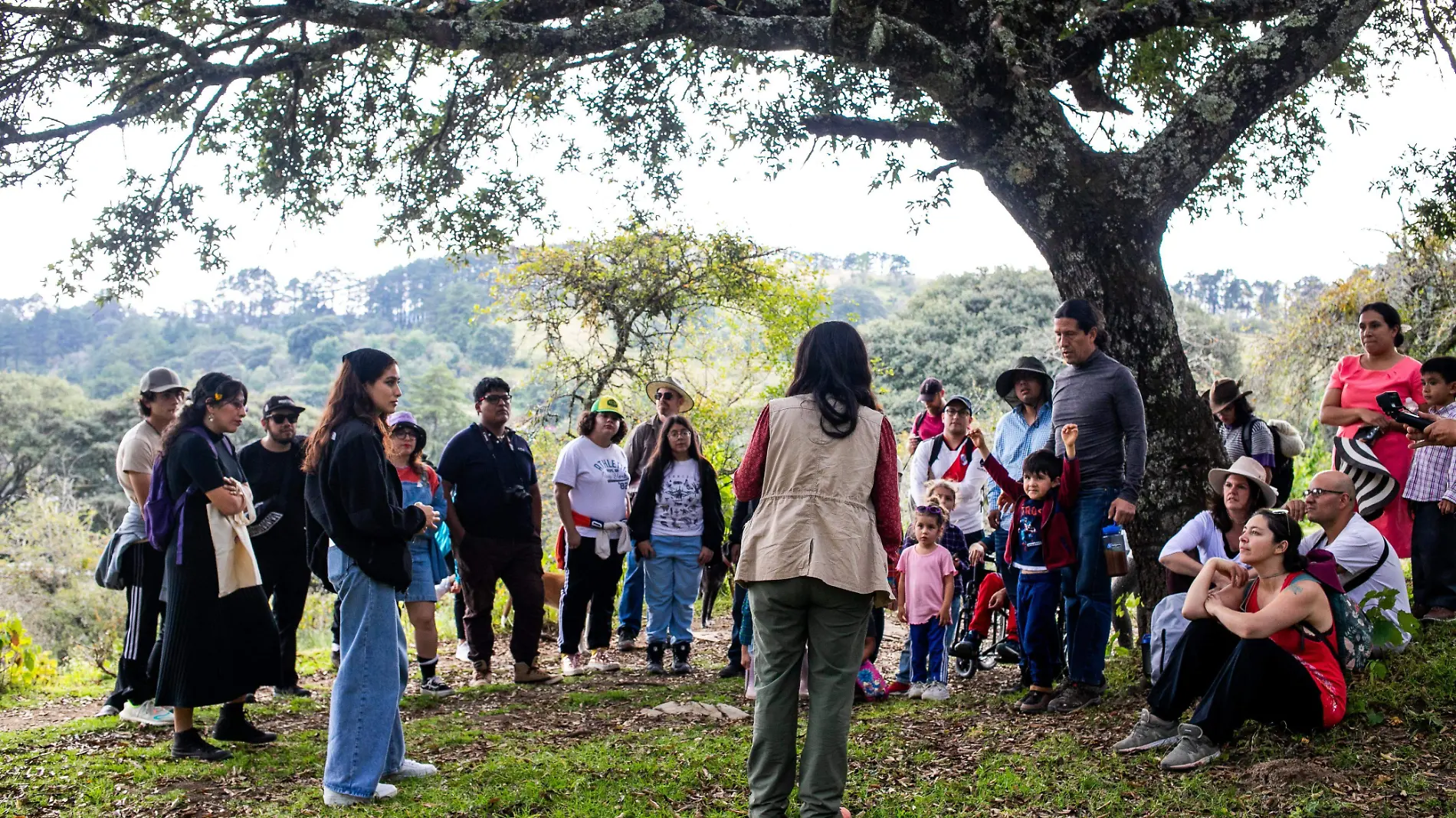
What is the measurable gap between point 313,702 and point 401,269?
92122 millimetres

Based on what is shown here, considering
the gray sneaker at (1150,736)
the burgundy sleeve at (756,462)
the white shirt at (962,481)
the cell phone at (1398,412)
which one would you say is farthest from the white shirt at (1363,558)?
the burgundy sleeve at (756,462)

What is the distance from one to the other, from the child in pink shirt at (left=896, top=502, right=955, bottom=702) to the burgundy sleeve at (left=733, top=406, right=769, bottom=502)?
113 inches

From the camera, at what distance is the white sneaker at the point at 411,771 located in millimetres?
4941

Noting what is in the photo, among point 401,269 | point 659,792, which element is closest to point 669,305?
point 659,792

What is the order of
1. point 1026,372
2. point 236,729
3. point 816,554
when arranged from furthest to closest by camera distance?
1. point 1026,372
2. point 236,729
3. point 816,554

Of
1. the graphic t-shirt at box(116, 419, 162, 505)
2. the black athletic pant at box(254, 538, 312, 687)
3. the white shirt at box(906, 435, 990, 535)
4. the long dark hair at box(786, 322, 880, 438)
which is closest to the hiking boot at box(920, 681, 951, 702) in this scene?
the white shirt at box(906, 435, 990, 535)

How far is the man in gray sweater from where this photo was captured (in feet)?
19.2

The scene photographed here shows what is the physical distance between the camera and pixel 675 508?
7984 millimetres

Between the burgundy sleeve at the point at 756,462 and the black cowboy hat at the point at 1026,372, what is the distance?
3282 millimetres

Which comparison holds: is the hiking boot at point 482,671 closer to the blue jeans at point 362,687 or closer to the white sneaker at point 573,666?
the white sneaker at point 573,666

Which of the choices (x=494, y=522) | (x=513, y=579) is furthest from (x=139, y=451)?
(x=513, y=579)

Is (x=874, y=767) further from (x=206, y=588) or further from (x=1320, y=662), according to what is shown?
(x=206, y=588)

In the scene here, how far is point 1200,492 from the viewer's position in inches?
260

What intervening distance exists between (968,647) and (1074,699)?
130 centimetres
